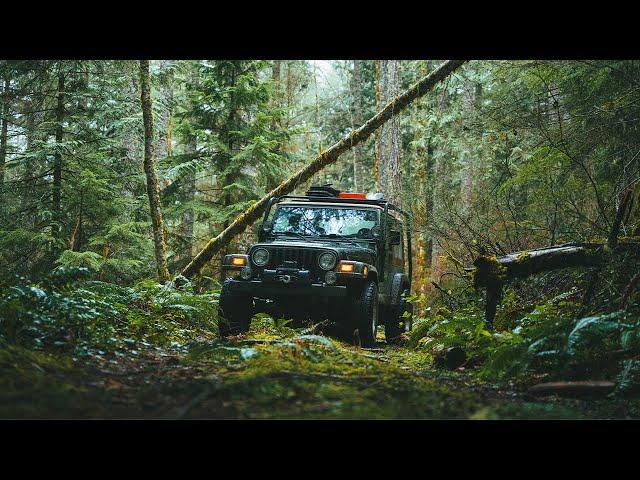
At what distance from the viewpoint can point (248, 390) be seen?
13.0 feet

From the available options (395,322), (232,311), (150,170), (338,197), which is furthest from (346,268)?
(150,170)

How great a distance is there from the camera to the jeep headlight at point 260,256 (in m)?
7.75

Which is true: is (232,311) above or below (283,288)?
below

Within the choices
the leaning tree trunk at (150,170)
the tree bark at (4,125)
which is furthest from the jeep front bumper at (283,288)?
the tree bark at (4,125)

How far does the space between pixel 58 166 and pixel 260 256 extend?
209 inches

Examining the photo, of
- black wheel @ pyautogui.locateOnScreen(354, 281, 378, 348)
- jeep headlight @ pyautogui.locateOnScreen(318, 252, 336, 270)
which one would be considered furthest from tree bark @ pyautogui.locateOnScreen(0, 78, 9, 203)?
black wheel @ pyautogui.locateOnScreen(354, 281, 378, 348)

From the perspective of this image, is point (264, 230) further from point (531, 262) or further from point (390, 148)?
point (390, 148)

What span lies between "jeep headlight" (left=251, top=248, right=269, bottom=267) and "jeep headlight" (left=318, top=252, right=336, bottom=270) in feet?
2.23

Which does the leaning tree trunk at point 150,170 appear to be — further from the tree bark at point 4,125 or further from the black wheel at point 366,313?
the black wheel at point 366,313

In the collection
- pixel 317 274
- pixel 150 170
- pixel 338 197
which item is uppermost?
pixel 150 170

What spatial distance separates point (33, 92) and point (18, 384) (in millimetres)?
9255

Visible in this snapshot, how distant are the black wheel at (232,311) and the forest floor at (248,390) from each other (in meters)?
2.29
